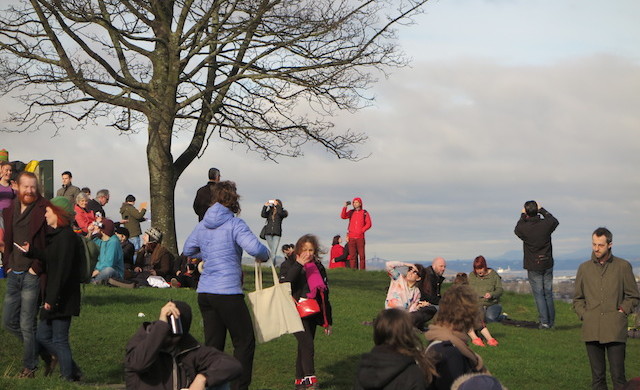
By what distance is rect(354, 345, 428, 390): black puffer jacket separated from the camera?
6242 millimetres

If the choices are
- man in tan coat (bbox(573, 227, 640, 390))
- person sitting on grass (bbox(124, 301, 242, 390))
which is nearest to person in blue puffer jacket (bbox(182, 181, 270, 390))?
person sitting on grass (bbox(124, 301, 242, 390))

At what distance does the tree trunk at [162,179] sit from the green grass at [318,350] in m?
6.03

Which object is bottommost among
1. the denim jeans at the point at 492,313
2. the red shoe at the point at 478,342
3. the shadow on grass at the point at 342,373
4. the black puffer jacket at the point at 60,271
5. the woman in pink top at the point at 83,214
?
the shadow on grass at the point at 342,373

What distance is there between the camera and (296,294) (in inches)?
460

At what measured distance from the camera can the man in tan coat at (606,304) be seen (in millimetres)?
10992

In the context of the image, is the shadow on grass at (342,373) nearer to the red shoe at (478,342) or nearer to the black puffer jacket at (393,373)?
the red shoe at (478,342)

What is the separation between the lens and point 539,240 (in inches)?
736

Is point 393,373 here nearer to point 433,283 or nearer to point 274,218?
point 433,283

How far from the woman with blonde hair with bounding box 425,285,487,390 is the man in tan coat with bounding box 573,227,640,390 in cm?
436

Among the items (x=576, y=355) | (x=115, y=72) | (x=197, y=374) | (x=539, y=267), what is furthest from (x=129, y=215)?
(x=197, y=374)

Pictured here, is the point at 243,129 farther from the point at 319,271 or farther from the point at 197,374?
the point at 197,374

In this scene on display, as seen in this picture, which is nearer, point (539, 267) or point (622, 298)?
point (622, 298)

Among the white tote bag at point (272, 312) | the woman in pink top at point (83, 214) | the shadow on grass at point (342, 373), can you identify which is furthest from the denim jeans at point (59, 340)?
the woman in pink top at point (83, 214)

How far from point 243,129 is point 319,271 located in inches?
589
